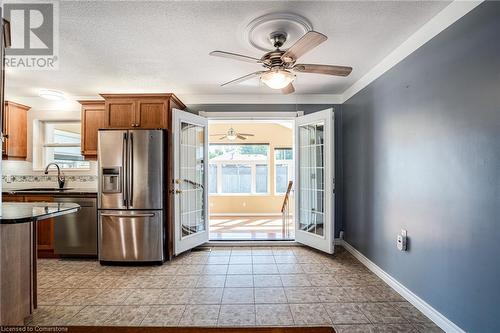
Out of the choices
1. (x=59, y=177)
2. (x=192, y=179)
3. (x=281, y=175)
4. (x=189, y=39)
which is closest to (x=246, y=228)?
(x=192, y=179)

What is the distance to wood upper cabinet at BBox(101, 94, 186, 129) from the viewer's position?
353 cm

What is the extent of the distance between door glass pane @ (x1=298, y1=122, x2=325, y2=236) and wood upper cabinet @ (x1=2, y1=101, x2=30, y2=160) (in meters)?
4.50

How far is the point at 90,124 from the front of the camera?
3.94m

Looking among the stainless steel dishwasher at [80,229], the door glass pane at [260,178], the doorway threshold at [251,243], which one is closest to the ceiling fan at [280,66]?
the doorway threshold at [251,243]

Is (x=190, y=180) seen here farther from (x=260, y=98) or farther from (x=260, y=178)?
(x=260, y=178)

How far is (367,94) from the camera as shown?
330 cm

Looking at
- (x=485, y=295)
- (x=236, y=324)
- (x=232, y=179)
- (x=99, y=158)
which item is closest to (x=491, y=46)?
(x=485, y=295)

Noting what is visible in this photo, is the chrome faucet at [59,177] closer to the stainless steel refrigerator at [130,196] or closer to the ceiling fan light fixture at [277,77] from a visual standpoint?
the stainless steel refrigerator at [130,196]

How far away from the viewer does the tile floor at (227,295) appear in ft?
7.02

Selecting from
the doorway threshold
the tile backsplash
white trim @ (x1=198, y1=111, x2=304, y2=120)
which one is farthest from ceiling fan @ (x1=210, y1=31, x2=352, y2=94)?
the tile backsplash

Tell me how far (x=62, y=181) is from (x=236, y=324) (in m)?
3.76

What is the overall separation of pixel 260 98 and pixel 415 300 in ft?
10.7

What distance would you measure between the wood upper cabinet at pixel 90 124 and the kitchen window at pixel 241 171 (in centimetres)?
411

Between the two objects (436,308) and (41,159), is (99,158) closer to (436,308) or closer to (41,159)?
(41,159)
